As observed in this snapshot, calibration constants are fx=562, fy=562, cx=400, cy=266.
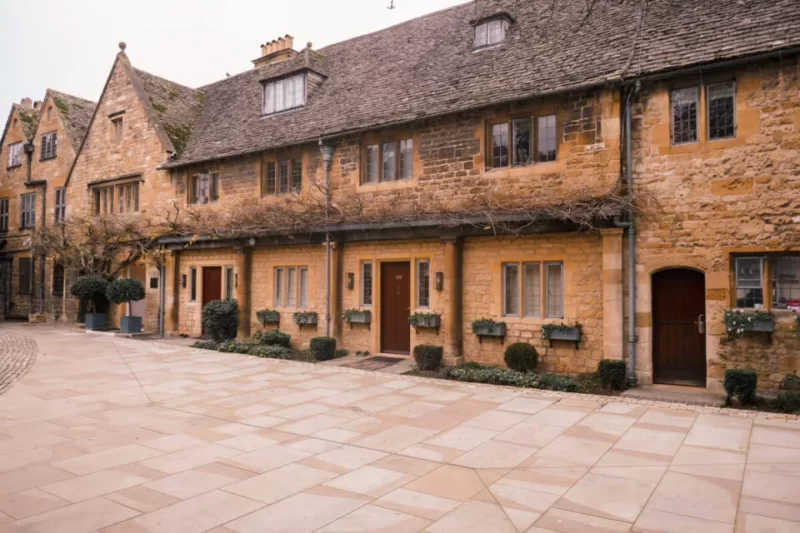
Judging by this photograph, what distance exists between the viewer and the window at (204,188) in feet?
62.1

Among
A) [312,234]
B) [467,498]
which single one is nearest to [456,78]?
[312,234]

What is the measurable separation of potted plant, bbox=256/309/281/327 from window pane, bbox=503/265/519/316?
721 centimetres

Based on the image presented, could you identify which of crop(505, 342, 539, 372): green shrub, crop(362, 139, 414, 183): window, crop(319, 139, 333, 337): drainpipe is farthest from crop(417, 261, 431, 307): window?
crop(505, 342, 539, 372): green shrub

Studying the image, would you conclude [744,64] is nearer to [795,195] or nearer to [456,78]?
[795,195]

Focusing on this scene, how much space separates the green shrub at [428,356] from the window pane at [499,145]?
4453 millimetres

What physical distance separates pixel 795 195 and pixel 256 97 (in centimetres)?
1696

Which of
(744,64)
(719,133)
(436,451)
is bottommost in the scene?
(436,451)

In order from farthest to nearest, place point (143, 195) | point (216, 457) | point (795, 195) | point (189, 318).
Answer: point (143, 195) → point (189, 318) → point (795, 195) → point (216, 457)

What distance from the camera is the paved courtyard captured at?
4.82 metres

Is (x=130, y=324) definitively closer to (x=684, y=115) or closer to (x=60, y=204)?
(x=60, y=204)

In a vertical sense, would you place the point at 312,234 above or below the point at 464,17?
below

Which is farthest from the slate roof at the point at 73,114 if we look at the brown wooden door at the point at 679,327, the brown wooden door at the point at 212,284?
the brown wooden door at the point at 679,327

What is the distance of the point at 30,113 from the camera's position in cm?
2942

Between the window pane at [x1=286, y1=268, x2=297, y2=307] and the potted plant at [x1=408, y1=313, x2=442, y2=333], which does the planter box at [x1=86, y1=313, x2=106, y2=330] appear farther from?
the potted plant at [x1=408, y1=313, x2=442, y2=333]
